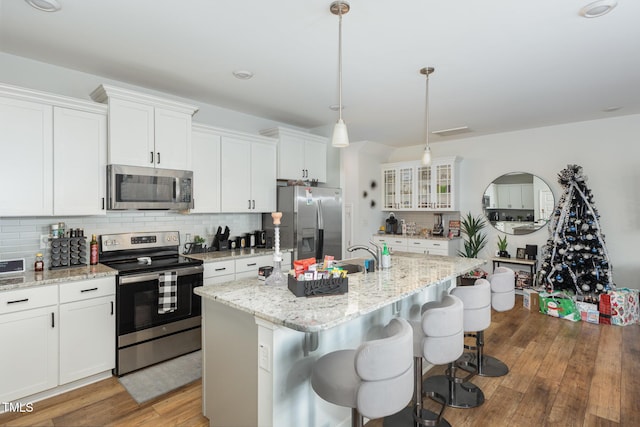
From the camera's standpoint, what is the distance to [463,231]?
239 inches

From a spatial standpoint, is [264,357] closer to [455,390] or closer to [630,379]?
[455,390]

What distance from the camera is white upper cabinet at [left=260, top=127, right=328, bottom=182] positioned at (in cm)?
456

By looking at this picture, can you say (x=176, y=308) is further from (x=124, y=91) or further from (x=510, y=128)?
(x=510, y=128)

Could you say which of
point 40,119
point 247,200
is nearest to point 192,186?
point 247,200

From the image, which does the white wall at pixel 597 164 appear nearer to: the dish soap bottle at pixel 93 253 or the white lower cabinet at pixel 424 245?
the white lower cabinet at pixel 424 245

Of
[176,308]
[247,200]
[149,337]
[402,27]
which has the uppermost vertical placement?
[402,27]

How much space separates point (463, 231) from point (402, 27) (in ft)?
14.8

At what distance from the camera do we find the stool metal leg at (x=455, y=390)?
2.48 metres

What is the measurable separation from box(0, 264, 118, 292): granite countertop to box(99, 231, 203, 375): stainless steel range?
15cm

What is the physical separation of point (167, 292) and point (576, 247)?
4.90 m

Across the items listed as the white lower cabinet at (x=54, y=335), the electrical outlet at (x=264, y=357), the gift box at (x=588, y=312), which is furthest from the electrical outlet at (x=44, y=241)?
the gift box at (x=588, y=312)

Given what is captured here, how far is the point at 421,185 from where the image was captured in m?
6.27

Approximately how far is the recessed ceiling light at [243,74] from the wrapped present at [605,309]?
15.9ft

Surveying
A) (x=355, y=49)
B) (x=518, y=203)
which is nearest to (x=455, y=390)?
(x=355, y=49)
